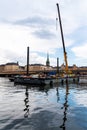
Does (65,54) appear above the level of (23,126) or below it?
above

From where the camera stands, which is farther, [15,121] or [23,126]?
[15,121]

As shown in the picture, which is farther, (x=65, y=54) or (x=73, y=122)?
(x=65, y=54)

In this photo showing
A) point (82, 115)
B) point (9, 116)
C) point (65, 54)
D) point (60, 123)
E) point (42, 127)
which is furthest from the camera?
A: point (65, 54)

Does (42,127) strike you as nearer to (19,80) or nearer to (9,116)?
(9,116)

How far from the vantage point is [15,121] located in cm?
1616

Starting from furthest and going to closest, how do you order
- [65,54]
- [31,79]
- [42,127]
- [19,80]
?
[65,54], [19,80], [31,79], [42,127]

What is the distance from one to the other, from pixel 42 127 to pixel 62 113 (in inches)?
213

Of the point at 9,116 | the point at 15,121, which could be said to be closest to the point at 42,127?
the point at 15,121

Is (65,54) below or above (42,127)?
above

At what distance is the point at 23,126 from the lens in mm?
14797

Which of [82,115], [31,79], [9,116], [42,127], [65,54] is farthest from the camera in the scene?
[65,54]

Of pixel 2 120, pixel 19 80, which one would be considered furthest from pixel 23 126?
pixel 19 80

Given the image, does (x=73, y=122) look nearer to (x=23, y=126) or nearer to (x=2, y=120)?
(x=23, y=126)

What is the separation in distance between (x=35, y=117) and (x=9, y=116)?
1861 millimetres
